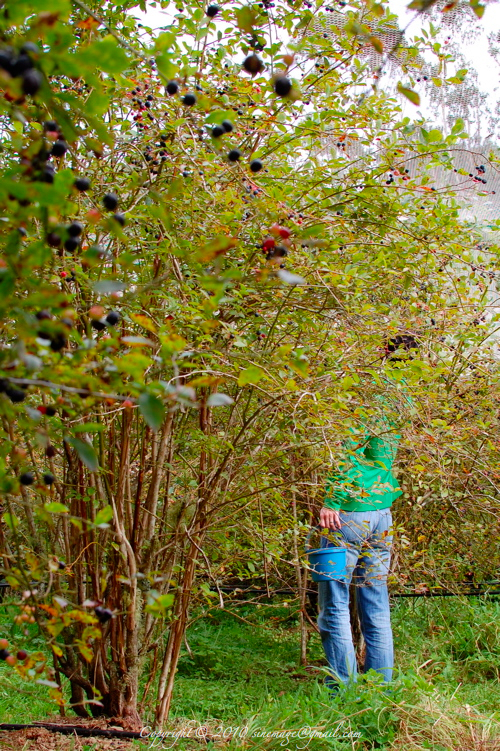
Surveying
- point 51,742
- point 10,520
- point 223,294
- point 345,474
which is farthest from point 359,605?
point 10,520

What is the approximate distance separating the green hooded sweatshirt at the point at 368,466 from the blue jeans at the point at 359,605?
0.10 meters

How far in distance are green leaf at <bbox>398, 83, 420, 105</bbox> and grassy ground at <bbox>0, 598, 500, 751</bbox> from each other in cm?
138

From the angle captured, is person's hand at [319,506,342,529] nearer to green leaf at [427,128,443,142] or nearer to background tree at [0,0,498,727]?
background tree at [0,0,498,727]

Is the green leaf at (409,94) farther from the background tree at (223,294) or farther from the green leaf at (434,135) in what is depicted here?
the green leaf at (434,135)

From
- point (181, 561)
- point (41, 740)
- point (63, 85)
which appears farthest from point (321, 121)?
point (41, 740)

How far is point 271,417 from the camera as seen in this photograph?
2.58 m

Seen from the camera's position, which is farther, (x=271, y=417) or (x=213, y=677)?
(x=213, y=677)

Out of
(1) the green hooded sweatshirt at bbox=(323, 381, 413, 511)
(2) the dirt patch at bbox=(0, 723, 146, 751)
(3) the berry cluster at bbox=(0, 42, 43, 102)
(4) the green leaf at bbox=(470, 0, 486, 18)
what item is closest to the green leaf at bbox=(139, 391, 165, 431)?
(3) the berry cluster at bbox=(0, 42, 43, 102)

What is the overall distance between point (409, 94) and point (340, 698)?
7.54 feet

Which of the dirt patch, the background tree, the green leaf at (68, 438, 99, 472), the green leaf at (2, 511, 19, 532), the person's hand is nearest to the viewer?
the green leaf at (68, 438, 99, 472)

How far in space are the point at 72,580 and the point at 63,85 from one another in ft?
6.05

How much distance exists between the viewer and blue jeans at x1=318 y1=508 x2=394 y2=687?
2887 mm

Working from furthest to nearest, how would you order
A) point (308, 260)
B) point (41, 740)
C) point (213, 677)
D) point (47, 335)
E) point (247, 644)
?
point (247, 644), point (213, 677), point (41, 740), point (308, 260), point (47, 335)

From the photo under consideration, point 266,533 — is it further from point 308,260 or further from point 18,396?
point 18,396
